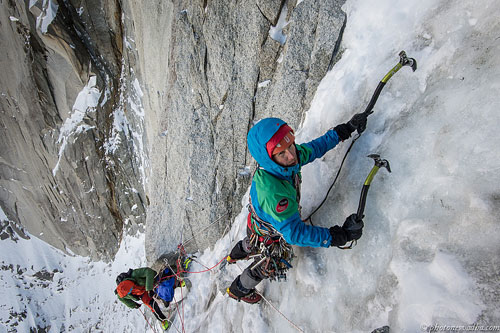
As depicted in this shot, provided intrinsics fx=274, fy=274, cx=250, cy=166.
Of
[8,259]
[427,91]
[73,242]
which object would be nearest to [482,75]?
[427,91]

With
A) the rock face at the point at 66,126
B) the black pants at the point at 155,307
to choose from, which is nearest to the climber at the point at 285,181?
the black pants at the point at 155,307

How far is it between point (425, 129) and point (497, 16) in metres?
0.89

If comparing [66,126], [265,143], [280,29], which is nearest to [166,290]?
[265,143]

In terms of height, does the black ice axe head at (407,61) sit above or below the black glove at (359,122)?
above

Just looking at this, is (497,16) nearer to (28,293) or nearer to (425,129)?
(425,129)

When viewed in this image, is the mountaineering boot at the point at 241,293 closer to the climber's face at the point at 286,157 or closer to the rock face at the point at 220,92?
the climber's face at the point at 286,157

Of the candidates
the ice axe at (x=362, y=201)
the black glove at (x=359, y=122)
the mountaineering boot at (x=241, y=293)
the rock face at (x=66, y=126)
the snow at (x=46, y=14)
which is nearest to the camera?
the ice axe at (x=362, y=201)

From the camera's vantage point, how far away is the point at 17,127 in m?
11.4

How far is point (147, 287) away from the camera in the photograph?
17.9 feet

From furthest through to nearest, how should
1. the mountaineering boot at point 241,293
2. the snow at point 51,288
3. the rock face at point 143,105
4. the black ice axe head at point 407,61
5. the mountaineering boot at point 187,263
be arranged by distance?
the snow at point 51,288 < the mountaineering boot at point 187,263 < the rock face at point 143,105 < the mountaineering boot at point 241,293 < the black ice axe head at point 407,61

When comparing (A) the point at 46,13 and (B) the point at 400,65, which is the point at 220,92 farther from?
(A) the point at 46,13

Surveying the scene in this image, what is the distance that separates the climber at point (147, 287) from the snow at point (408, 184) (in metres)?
2.23

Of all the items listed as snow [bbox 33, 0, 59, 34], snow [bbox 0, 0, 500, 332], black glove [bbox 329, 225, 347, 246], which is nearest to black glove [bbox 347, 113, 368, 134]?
snow [bbox 0, 0, 500, 332]

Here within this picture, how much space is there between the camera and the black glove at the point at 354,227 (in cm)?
226
